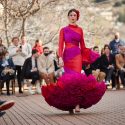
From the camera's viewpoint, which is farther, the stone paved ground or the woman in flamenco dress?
the woman in flamenco dress

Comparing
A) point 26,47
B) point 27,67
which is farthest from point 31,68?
point 26,47

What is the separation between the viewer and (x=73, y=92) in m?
12.0

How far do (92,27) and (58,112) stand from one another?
90.1ft

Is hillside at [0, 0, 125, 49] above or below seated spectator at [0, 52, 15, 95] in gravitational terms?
above

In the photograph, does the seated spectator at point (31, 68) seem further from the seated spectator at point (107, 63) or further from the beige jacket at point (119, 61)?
the beige jacket at point (119, 61)

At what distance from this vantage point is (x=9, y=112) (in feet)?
43.7

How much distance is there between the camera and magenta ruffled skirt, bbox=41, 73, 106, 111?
1198 cm

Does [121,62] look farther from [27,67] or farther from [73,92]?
[73,92]

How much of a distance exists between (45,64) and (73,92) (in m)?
8.98

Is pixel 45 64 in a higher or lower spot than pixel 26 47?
lower

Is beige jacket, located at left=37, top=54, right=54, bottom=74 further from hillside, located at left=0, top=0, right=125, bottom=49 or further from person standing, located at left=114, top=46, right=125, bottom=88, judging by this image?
hillside, located at left=0, top=0, right=125, bottom=49

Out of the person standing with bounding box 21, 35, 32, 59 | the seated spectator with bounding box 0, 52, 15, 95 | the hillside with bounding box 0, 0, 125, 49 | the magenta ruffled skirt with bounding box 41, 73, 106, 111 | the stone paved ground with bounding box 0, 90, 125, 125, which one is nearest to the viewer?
the stone paved ground with bounding box 0, 90, 125, 125

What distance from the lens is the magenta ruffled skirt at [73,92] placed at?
1198cm

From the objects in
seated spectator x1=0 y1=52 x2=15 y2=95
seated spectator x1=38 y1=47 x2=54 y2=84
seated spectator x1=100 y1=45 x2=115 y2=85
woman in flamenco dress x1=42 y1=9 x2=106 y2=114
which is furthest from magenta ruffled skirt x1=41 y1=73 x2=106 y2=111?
seated spectator x1=100 y1=45 x2=115 y2=85
